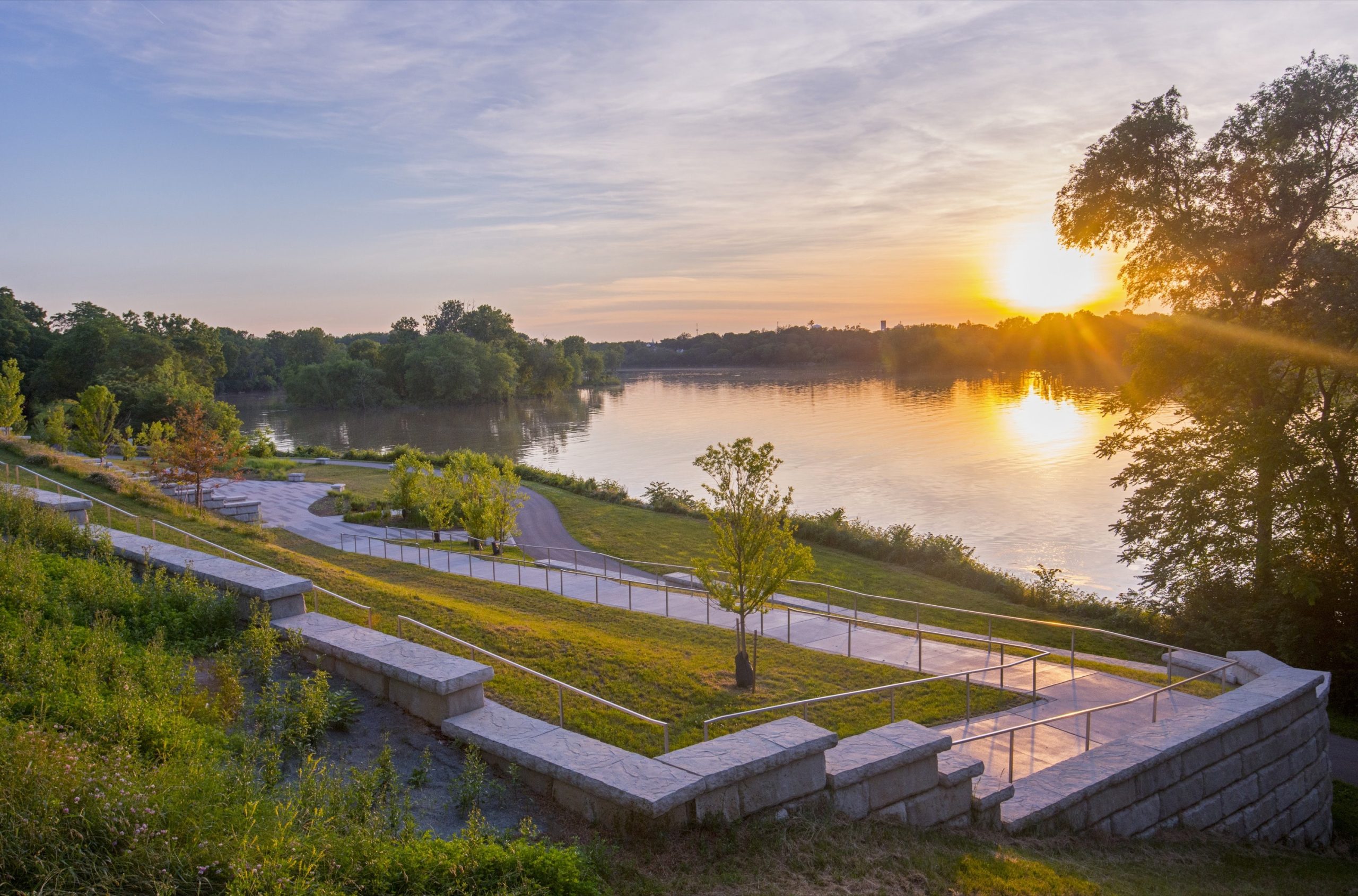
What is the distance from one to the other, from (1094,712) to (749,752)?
6.20 metres

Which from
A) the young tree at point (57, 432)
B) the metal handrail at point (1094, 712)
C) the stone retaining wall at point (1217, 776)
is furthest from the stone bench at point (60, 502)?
the young tree at point (57, 432)

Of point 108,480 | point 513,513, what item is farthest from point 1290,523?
point 108,480

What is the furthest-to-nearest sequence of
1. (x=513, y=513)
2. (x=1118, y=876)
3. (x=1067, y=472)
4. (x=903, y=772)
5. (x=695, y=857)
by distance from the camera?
(x=1067, y=472) → (x=513, y=513) → (x=1118, y=876) → (x=903, y=772) → (x=695, y=857)

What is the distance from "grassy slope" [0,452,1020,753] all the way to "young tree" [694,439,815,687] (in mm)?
1088

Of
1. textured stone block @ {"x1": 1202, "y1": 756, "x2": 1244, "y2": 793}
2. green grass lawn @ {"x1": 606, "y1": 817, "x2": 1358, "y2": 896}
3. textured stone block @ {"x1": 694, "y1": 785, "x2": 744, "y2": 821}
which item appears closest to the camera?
green grass lawn @ {"x1": 606, "y1": 817, "x2": 1358, "y2": 896}

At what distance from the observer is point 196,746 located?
5.09 m

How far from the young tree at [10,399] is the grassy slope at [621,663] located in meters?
24.6

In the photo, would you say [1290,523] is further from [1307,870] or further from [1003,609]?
[1307,870]

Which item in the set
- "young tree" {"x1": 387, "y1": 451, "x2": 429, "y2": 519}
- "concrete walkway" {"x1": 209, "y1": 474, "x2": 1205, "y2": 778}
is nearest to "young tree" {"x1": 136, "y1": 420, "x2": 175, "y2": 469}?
"young tree" {"x1": 387, "y1": 451, "x2": 429, "y2": 519}

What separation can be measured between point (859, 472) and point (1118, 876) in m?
47.6

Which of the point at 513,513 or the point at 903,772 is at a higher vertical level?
the point at 903,772

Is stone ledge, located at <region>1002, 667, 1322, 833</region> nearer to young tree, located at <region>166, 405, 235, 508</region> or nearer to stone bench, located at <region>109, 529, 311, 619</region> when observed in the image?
stone bench, located at <region>109, 529, 311, 619</region>

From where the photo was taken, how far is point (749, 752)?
18.0ft

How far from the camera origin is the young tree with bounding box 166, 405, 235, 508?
29.9m
